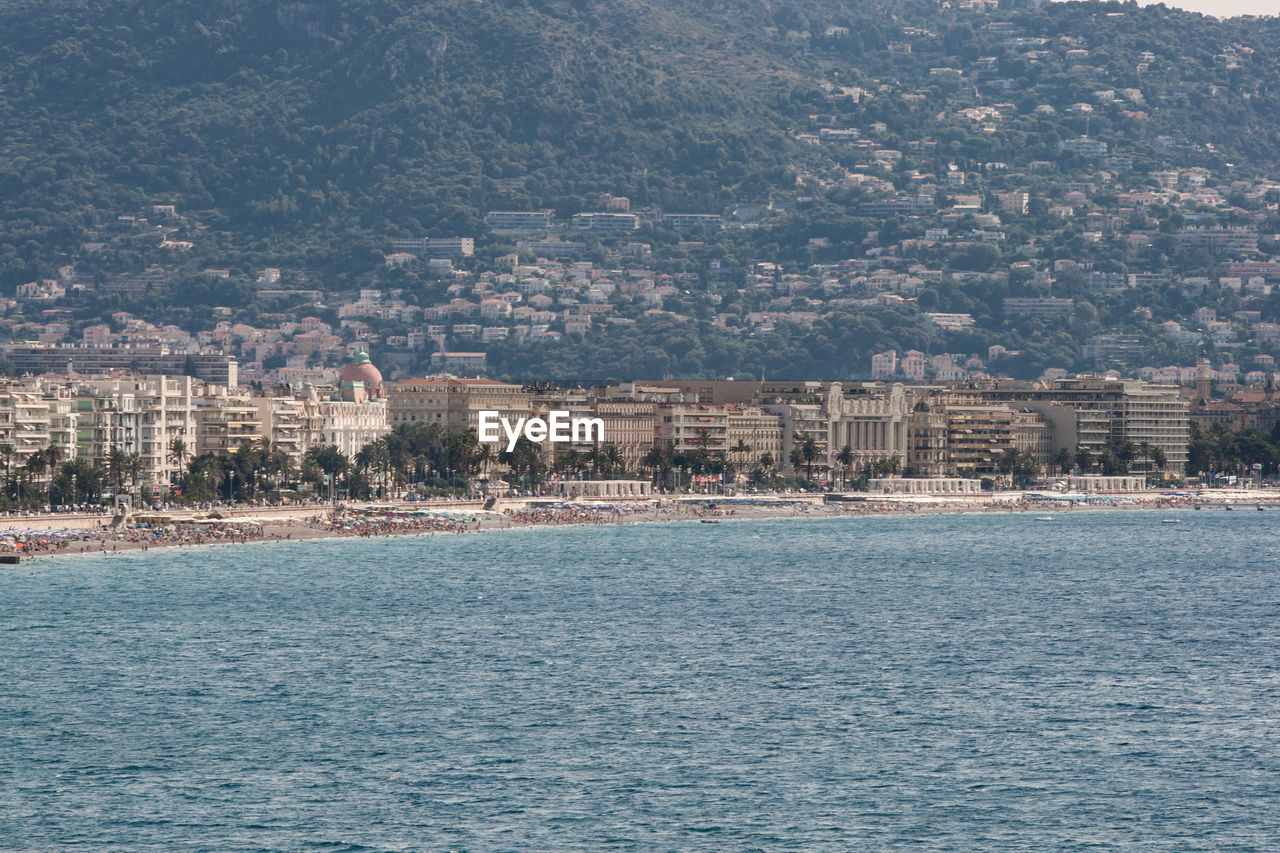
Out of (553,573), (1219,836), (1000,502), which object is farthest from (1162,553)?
(1219,836)

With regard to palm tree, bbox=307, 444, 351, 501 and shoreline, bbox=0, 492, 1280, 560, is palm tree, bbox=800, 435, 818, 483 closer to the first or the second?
shoreline, bbox=0, 492, 1280, 560

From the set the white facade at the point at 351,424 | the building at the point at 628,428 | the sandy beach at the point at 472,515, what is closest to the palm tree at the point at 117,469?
the sandy beach at the point at 472,515

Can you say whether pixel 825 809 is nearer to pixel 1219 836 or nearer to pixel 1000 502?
pixel 1219 836

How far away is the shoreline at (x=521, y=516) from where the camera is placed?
11931 cm

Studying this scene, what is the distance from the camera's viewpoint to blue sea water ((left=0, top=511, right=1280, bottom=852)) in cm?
5266

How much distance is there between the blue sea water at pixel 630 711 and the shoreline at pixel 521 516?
945 cm

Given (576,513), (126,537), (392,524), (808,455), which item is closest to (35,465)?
(126,537)

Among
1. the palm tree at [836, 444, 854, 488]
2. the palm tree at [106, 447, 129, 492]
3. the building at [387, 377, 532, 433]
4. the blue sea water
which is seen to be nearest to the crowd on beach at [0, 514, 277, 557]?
the blue sea water

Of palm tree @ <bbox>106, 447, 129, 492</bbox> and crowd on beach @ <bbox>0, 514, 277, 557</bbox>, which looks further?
palm tree @ <bbox>106, 447, 129, 492</bbox>

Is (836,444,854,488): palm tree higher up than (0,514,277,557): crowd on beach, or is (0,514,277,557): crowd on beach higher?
(836,444,854,488): palm tree

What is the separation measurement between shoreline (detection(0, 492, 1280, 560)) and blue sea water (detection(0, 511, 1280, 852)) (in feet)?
31.0

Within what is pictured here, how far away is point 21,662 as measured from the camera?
245 feet

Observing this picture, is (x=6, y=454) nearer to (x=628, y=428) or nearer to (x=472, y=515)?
(x=472, y=515)

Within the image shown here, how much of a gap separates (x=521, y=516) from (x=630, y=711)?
87.4 meters
